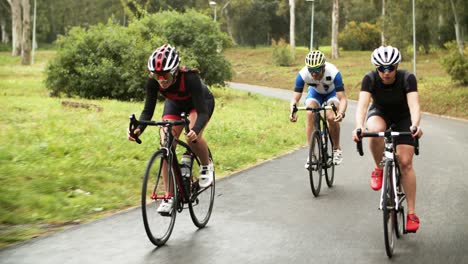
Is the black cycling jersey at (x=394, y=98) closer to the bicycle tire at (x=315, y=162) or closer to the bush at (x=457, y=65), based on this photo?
the bicycle tire at (x=315, y=162)

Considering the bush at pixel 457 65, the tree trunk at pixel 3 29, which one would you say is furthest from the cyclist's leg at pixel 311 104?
the tree trunk at pixel 3 29

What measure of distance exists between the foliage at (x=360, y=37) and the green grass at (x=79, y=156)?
49.2 m

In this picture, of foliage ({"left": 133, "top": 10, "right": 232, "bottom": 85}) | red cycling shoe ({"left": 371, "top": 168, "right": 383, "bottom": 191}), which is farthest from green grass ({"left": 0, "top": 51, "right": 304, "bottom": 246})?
foliage ({"left": 133, "top": 10, "right": 232, "bottom": 85})

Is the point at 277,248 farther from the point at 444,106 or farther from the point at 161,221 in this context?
the point at 444,106

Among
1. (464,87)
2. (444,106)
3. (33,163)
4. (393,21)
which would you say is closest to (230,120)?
(33,163)

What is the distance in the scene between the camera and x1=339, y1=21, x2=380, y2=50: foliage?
6844 cm

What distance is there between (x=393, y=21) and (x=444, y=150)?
39118 millimetres

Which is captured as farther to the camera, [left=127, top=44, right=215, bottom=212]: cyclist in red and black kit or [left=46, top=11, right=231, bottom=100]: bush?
[left=46, top=11, right=231, bottom=100]: bush

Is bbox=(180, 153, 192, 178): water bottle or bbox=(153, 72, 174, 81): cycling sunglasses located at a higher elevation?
bbox=(153, 72, 174, 81): cycling sunglasses

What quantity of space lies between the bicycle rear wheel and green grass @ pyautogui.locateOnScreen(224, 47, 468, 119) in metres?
20.8

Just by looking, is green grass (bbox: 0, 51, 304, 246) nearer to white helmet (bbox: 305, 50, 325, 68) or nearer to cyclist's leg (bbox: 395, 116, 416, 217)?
white helmet (bbox: 305, 50, 325, 68)

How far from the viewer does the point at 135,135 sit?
6.55 meters

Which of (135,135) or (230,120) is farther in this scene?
(230,120)

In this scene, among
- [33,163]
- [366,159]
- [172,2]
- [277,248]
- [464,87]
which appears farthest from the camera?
[172,2]
